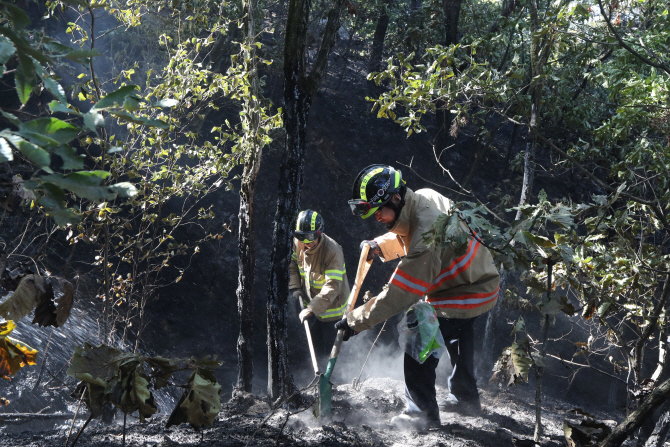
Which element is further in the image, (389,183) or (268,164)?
(268,164)

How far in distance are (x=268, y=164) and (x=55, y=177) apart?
39.4 ft

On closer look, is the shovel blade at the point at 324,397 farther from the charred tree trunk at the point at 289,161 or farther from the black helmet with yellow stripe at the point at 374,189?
the black helmet with yellow stripe at the point at 374,189

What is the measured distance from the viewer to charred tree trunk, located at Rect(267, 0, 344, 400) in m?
4.42

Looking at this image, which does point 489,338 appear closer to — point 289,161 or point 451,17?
point 289,161

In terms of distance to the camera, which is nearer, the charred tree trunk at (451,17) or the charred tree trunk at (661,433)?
the charred tree trunk at (661,433)

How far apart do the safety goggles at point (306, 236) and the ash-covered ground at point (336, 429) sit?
1748 millimetres

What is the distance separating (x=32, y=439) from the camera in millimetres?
3438

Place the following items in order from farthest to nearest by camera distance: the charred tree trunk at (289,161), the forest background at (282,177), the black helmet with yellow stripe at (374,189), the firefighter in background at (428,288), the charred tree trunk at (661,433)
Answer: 1. the charred tree trunk at (289,161)
2. the black helmet with yellow stripe at (374,189)
3. the firefighter in background at (428,288)
4. the charred tree trunk at (661,433)
5. the forest background at (282,177)

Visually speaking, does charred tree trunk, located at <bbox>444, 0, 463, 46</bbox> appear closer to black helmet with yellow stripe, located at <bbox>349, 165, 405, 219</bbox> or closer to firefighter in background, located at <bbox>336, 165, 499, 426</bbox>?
firefighter in background, located at <bbox>336, 165, 499, 426</bbox>

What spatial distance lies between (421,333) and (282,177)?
1.90 m

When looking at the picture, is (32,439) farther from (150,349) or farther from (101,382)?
(150,349)

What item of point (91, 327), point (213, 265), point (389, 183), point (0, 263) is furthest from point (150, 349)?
point (0, 263)

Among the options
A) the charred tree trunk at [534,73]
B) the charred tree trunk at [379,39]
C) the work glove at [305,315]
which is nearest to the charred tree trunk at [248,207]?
the work glove at [305,315]

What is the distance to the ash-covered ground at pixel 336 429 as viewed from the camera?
11.3 ft
